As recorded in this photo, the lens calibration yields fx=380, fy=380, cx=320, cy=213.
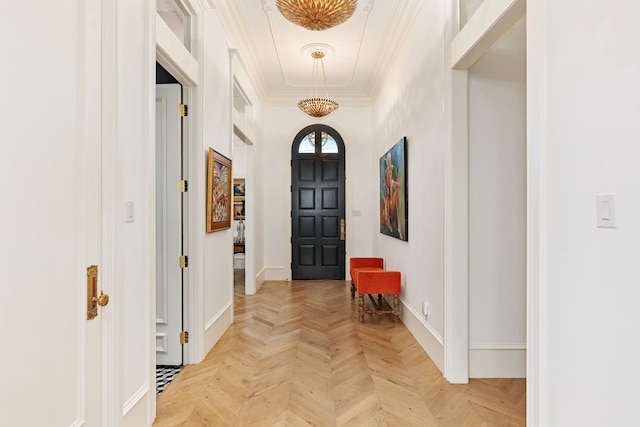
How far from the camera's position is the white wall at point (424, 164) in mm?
3096

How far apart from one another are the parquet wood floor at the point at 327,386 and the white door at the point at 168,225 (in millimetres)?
308

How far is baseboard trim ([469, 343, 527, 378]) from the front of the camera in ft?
9.46

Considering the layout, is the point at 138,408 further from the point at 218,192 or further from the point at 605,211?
the point at 605,211

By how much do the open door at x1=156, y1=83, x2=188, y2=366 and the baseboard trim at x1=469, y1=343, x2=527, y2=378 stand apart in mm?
2341

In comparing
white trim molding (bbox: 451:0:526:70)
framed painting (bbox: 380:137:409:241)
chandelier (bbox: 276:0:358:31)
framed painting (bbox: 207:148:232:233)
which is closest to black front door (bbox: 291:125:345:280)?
framed painting (bbox: 380:137:409:241)

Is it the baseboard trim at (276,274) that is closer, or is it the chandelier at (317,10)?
the chandelier at (317,10)

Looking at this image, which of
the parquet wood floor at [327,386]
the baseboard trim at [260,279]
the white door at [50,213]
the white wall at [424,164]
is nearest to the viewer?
the white door at [50,213]

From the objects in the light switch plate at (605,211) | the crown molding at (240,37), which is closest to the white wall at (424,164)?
the light switch plate at (605,211)

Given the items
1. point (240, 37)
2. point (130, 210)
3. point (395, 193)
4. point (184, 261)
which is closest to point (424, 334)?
point (395, 193)

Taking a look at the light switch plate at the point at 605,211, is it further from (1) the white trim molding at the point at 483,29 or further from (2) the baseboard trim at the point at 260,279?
(2) the baseboard trim at the point at 260,279

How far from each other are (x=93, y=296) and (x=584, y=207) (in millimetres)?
2034

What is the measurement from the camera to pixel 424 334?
349 cm

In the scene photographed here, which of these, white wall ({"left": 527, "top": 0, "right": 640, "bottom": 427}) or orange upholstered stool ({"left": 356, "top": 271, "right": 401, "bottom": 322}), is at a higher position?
white wall ({"left": 527, "top": 0, "right": 640, "bottom": 427})

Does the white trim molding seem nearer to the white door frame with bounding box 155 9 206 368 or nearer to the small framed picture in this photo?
the white door frame with bounding box 155 9 206 368
